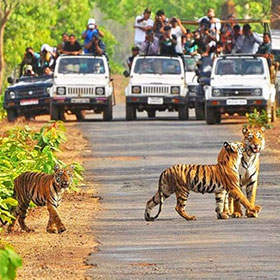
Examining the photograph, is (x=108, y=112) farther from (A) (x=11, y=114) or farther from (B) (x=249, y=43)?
(B) (x=249, y=43)

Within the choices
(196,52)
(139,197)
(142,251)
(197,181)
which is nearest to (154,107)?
(196,52)

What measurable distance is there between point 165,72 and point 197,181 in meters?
22.3

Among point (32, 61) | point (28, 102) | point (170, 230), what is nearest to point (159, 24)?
point (28, 102)

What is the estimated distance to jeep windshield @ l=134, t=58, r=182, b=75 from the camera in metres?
38.1

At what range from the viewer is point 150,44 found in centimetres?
3872

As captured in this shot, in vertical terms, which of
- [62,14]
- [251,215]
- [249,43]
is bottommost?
[251,215]

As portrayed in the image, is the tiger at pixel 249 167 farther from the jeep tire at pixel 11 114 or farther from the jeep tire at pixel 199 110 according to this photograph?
the jeep tire at pixel 11 114

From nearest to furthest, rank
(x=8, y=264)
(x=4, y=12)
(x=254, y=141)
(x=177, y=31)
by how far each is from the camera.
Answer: (x=8, y=264)
(x=254, y=141)
(x=177, y=31)
(x=4, y=12)

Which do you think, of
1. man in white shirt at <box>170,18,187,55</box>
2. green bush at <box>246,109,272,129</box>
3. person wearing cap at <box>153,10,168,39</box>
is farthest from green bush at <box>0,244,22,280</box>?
man in white shirt at <box>170,18,187,55</box>

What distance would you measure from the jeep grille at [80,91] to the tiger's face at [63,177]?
22915 millimetres

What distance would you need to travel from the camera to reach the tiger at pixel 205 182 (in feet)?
51.9

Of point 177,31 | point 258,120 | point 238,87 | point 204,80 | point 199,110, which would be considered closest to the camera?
point 258,120

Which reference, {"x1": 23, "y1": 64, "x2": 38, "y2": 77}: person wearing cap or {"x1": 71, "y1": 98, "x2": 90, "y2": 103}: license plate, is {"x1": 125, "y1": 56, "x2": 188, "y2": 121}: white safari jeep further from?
{"x1": 23, "y1": 64, "x2": 38, "y2": 77}: person wearing cap

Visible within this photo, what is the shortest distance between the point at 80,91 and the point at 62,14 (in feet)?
115
